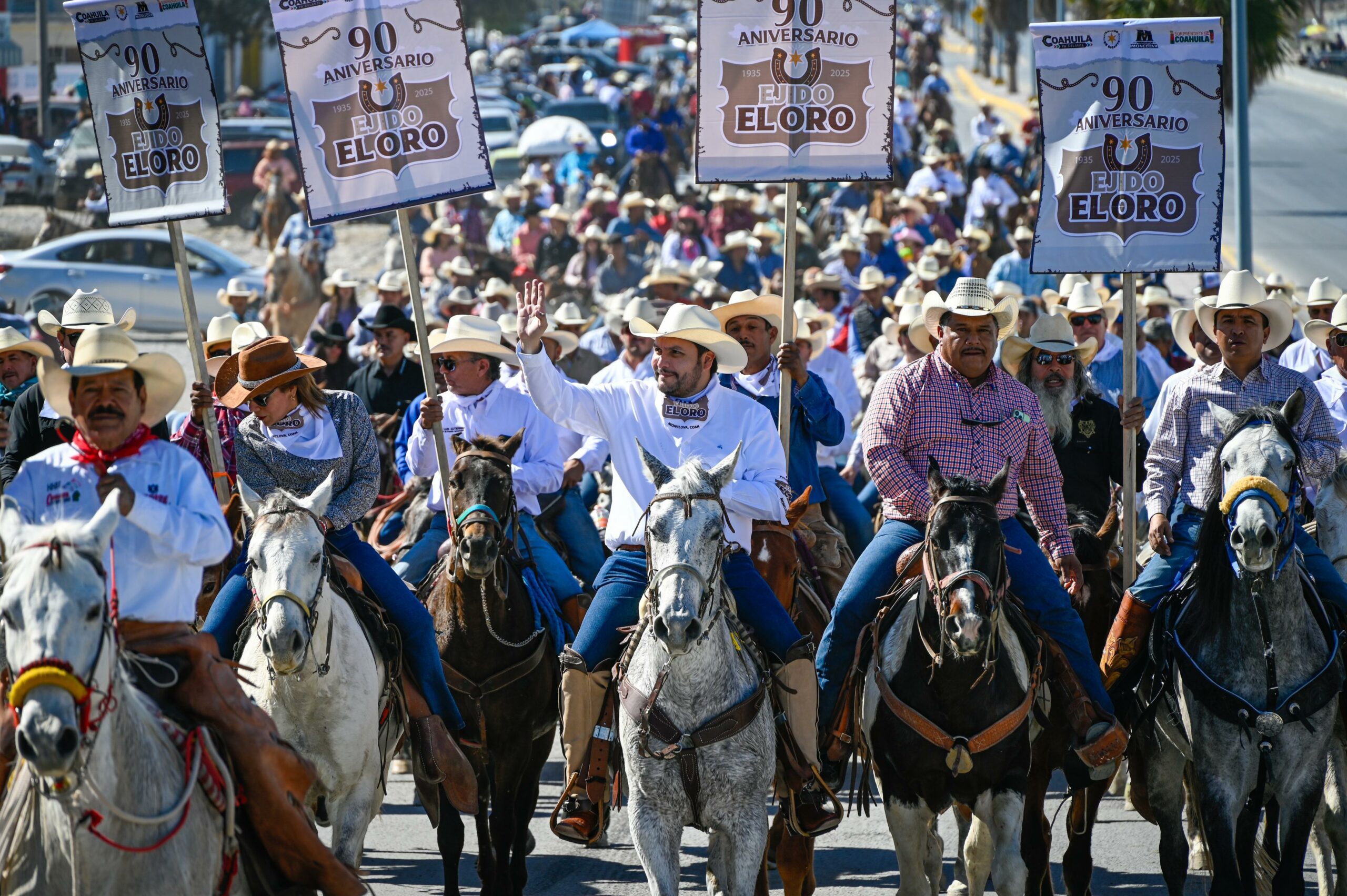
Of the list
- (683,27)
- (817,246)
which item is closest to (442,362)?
(817,246)

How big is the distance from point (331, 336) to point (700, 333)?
8.04 meters

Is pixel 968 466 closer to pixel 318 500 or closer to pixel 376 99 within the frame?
pixel 318 500

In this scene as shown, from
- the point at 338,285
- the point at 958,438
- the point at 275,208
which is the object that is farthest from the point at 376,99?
the point at 275,208

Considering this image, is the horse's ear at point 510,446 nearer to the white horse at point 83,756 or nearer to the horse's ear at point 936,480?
the horse's ear at point 936,480

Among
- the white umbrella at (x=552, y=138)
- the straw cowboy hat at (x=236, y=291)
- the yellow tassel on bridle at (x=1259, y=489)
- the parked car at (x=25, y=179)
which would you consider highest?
the white umbrella at (x=552, y=138)

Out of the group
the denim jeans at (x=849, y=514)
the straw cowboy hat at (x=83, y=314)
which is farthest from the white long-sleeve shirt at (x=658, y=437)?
the denim jeans at (x=849, y=514)

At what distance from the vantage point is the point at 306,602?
22.7 ft

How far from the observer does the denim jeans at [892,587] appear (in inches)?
315

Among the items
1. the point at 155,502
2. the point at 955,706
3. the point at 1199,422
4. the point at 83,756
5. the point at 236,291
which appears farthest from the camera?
the point at 236,291

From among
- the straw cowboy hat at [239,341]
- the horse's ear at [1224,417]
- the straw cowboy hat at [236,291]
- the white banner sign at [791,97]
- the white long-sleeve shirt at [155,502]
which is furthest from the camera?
the straw cowboy hat at [236,291]

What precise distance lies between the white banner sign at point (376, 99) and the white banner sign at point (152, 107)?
1.91 ft

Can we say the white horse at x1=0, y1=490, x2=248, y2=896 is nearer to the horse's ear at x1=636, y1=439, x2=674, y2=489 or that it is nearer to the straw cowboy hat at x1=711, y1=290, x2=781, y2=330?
the horse's ear at x1=636, y1=439, x2=674, y2=489

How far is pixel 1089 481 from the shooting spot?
407 inches

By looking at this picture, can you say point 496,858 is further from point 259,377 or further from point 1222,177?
point 1222,177
